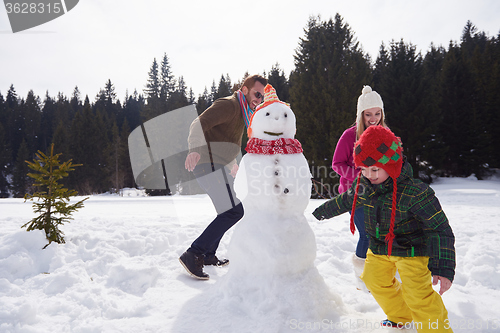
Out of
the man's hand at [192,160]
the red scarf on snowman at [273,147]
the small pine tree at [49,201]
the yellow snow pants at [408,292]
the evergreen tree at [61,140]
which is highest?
the evergreen tree at [61,140]

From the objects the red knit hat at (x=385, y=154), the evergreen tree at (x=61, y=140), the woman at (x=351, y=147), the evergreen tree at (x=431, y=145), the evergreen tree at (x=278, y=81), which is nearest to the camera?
the red knit hat at (x=385, y=154)

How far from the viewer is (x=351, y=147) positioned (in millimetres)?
2668

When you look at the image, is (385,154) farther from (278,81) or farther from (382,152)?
(278,81)

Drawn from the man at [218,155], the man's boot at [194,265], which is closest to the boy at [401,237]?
the man at [218,155]

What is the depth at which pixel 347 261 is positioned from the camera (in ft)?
10.4

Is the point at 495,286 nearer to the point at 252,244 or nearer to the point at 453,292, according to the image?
the point at 453,292

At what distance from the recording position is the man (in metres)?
2.71

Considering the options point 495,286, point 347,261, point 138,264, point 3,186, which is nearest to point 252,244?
point 138,264

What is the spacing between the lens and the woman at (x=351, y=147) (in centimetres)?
253

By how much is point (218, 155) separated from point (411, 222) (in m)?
1.82

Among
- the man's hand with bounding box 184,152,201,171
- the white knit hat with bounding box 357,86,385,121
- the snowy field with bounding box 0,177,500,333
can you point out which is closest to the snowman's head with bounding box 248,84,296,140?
the man's hand with bounding box 184,152,201,171

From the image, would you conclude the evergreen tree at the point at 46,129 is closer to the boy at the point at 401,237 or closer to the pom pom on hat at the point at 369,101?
the pom pom on hat at the point at 369,101

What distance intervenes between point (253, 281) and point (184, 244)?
6.05 feet

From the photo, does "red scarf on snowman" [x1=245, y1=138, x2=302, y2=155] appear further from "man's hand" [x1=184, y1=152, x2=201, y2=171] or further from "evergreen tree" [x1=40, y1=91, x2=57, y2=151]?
"evergreen tree" [x1=40, y1=91, x2=57, y2=151]
